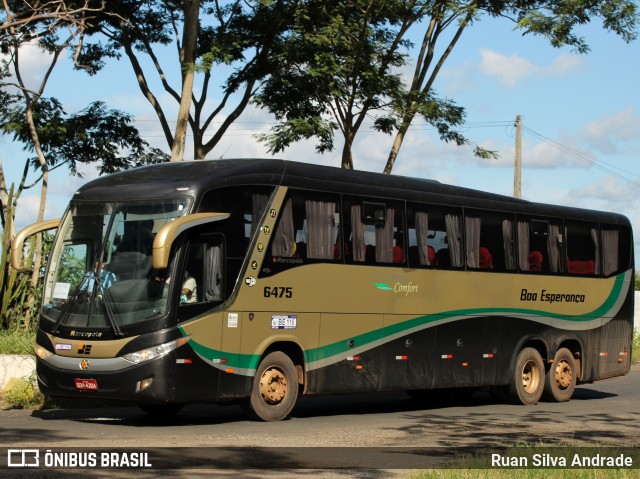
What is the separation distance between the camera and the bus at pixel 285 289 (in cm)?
1428

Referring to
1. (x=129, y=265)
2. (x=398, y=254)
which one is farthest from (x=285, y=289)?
(x=398, y=254)

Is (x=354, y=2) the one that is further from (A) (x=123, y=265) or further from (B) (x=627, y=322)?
(A) (x=123, y=265)

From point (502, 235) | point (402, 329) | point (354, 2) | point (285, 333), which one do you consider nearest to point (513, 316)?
point (502, 235)

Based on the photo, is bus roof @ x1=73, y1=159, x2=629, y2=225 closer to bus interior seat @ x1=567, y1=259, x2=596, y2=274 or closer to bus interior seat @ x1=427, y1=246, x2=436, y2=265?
bus interior seat @ x1=427, y1=246, x2=436, y2=265

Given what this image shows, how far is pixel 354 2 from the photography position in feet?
76.3

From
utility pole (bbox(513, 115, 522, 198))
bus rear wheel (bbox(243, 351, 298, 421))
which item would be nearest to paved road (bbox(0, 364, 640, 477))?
bus rear wheel (bbox(243, 351, 298, 421))

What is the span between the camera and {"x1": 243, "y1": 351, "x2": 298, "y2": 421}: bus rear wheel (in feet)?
50.4

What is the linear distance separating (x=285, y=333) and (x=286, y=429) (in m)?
1.70

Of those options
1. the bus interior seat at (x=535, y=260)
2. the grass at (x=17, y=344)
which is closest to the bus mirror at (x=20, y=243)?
the grass at (x=17, y=344)

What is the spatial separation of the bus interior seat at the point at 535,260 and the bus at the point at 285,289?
0.03 metres

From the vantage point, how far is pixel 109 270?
47.5 feet

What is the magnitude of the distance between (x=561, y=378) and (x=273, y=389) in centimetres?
759

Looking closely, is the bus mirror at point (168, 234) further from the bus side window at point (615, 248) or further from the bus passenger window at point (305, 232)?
the bus side window at point (615, 248)

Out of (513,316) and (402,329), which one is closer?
(402,329)
